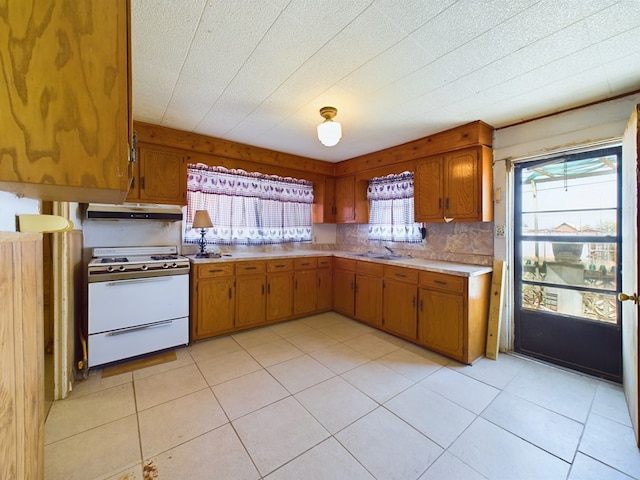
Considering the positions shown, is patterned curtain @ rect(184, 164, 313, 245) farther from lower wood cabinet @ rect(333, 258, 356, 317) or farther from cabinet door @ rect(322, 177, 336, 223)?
lower wood cabinet @ rect(333, 258, 356, 317)

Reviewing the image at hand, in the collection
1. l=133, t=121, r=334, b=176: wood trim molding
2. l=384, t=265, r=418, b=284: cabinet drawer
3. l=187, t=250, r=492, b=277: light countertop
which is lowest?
l=384, t=265, r=418, b=284: cabinet drawer

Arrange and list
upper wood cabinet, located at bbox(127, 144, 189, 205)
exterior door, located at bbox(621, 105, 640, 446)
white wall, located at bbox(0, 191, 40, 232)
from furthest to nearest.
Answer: upper wood cabinet, located at bbox(127, 144, 189, 205) → exterior door, located at bbox(621, 105, 640, 446) → white wall, located at bbox(0, 191, 40, 232)

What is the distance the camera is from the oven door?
239cm

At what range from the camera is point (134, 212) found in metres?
2.86

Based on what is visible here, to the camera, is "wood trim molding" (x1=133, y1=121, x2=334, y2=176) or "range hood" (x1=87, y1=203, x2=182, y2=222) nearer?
"range hood" (x1=87, y1=203, x2=182, y2=222)

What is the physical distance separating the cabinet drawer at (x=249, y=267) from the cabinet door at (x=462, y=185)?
2.25m

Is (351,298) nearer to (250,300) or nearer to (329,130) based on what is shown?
(250,300)

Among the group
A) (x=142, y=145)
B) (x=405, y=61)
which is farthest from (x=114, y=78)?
(x=142, y=145)

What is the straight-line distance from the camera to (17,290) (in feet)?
2.36

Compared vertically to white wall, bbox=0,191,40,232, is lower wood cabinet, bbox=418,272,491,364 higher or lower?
lower

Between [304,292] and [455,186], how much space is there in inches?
90.1

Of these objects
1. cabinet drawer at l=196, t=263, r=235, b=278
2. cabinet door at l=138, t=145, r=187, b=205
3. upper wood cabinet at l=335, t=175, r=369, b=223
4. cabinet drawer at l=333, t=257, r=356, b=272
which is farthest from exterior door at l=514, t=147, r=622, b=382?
cabinet door at l=138, t=145, r=187, b=205

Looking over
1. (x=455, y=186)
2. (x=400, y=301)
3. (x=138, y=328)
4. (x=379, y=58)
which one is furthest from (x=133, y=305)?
(x=455, y=186)

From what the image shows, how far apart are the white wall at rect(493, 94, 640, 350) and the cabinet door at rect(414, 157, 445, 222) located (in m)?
0.54
